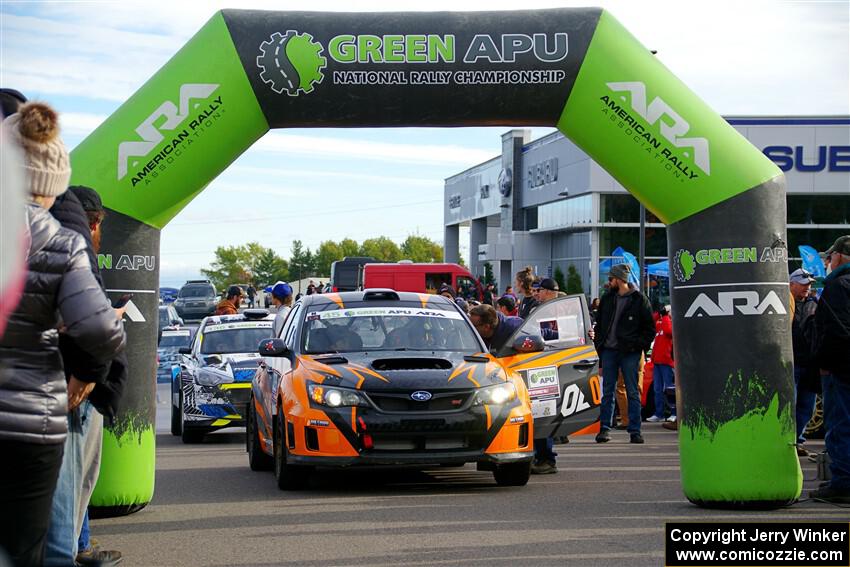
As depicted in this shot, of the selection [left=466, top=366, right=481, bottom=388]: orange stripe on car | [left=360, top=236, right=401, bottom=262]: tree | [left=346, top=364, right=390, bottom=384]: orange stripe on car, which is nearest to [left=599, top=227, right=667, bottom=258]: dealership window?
[left=466, top=366, right=481, bottom=388]: orange stripe on car

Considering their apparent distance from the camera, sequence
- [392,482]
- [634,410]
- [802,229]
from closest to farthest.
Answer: [392,482] → [634,410] → [802,229]

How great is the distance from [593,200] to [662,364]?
30.3 m

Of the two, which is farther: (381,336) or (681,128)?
(381,336)

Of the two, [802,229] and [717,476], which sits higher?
[802,229]

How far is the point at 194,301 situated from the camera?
61531 mm

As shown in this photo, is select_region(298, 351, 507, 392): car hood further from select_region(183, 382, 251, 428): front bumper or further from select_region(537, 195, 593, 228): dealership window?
select_region(537, 195, 593, 228): dealership window

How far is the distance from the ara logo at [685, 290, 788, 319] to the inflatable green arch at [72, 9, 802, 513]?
1 cm

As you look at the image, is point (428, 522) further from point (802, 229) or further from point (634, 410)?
point (802, 229)

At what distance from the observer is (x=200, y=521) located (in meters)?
8.93

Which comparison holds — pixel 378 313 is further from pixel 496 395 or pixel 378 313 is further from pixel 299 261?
pixel 299 261

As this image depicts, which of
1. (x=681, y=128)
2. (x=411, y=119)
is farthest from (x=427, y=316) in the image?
(x=681, y=128)

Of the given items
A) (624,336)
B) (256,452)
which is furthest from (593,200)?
(256,452)

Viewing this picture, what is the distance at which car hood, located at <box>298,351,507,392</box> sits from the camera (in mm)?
9914

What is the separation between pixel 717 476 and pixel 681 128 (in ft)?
8.19
